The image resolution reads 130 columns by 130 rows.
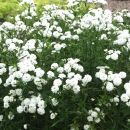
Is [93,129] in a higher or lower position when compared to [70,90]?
lower

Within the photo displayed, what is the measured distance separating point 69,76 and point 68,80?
0.27 ft

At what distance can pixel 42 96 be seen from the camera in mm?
4434

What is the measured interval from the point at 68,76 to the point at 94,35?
82 cm

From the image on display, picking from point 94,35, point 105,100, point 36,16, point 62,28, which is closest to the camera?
point 105,100

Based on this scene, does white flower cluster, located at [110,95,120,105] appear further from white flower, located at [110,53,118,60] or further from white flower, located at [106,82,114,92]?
white flower, located at [110,53,118,60]

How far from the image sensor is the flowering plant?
4.31 m

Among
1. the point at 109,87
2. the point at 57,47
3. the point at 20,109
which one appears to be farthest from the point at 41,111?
the point at 57,47

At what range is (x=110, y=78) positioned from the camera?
4238mm

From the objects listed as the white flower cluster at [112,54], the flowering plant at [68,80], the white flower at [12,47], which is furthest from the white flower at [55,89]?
the white flower at [12,47]

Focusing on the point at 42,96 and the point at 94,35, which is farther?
the point at 94,35

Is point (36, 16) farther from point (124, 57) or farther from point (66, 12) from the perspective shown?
point (124, 57)

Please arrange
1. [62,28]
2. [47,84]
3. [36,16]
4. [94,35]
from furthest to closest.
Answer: [36,16] → [62,28] → [94,35] → [47,84]

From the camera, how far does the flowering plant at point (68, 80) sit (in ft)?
14.1

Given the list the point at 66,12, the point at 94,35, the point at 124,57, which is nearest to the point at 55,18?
the point at 66,12
